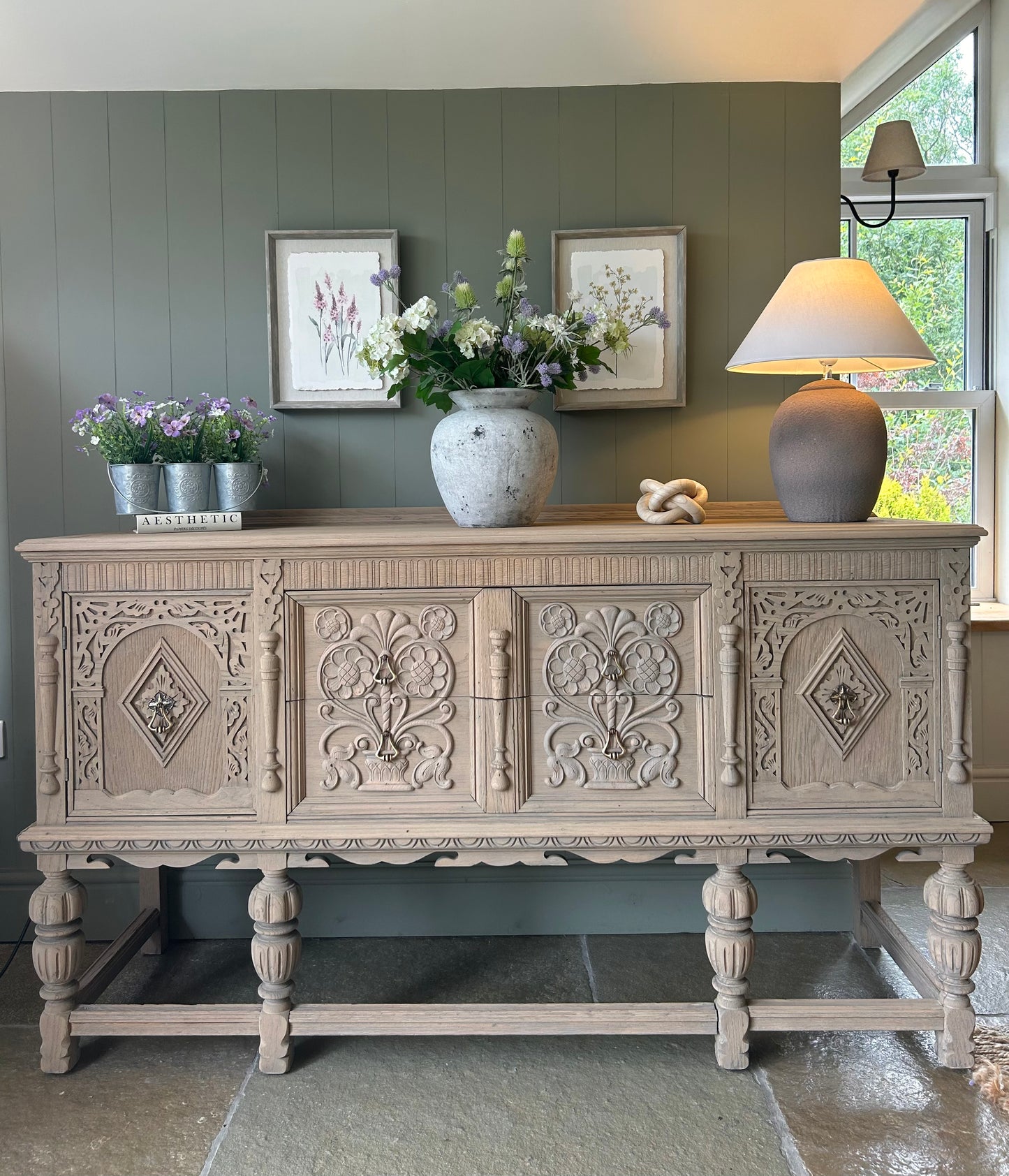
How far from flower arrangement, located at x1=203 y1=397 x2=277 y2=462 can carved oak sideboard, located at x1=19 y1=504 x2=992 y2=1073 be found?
37 centimetres

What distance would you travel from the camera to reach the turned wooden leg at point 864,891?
246 cm

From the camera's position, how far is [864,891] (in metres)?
2.47

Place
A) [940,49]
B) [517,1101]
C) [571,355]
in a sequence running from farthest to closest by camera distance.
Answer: [940,49]
[571,355]
[517,1101]

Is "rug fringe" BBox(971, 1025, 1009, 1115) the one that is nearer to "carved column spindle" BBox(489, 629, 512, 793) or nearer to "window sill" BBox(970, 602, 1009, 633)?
"carved column spindle" BBox(489, 629, 512, 793)

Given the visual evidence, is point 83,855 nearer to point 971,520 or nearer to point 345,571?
point 345,571

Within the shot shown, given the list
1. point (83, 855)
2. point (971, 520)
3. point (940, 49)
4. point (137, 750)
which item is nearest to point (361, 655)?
point (137, 750)

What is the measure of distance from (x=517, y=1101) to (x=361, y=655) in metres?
0.93

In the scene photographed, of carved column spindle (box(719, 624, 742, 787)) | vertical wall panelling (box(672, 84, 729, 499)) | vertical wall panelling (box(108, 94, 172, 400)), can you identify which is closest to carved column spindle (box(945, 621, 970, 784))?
carved column spindle (box(719, 624, 742, 787))

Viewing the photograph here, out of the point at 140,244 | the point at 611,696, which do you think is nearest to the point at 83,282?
the point at 140,244

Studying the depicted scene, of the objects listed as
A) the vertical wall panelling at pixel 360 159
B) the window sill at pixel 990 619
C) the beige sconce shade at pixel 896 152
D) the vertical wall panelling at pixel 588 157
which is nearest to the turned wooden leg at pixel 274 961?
the vertical wall panelling at pixel 360 159

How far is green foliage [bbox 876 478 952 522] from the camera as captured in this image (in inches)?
137

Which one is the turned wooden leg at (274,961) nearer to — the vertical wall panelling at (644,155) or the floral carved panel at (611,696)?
the floral carved panel at (611,696)

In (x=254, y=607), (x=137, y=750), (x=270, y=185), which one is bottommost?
(x=137, y=750)

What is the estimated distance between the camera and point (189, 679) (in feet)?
6.35
